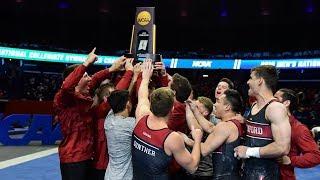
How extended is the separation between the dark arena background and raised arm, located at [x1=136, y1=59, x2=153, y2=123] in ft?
58.1

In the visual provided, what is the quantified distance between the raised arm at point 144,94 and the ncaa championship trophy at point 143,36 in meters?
0.39

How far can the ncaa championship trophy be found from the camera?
166 inches

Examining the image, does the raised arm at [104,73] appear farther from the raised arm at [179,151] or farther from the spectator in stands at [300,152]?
the spectator in stands at [300,152]

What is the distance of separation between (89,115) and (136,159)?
3.58 ft

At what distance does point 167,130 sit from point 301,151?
1479 millimetres

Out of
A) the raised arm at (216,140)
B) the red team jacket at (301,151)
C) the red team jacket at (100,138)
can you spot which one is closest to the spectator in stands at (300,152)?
the red team jacket at (301,151)

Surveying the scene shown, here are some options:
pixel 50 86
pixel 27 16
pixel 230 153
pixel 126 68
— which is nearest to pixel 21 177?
pixel 126 68

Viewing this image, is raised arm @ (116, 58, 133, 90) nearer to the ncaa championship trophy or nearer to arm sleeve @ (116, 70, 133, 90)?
arm sleeve @ (116, 70, 133, 90)

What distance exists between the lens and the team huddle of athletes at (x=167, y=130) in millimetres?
3275

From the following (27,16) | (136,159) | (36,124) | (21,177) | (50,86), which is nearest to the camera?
(136,159)

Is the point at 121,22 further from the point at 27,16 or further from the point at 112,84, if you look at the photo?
the point at 112,84

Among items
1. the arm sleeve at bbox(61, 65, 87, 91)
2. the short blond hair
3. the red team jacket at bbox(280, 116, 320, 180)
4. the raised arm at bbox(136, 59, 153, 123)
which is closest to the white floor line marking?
the arm sleeve at bbox(61, 65, 87, 91)

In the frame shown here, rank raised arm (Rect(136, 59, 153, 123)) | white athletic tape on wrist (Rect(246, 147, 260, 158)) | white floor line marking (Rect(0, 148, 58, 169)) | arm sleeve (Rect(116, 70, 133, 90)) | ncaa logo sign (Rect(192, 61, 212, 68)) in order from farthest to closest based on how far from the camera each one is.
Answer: ncaa logo sign (Rect(192, 61, 212, 68)) → white floor line marking (Rect(0, 148, 58, 169)) → arm sleeve (Rect(116, 70, 133, 90)) → raised arm (Rect(136, 59, 153, 123)) → white athletic tape on wrist (Rect(246, 147, 260, 158))

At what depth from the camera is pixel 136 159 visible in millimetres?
3445
